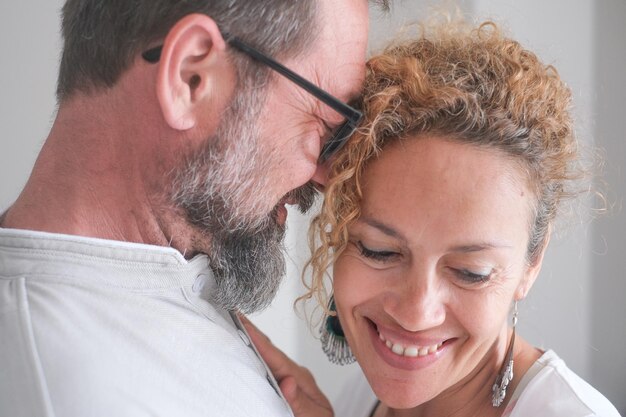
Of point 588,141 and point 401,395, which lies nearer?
point 401,395

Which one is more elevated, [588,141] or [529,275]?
[588,141]

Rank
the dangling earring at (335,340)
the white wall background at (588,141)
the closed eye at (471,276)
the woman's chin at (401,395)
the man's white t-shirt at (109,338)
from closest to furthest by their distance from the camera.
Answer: the man's white t-shirt at (109,338), the closed eye at (471,276), the woman's chin at (401,395), the dangling earring at (335,340), the white wall background at (588,141)

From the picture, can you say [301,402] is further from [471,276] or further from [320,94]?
[320,94]

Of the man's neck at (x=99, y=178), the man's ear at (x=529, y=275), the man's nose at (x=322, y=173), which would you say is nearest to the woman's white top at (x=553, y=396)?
the man's ear at (x=529, y=275)

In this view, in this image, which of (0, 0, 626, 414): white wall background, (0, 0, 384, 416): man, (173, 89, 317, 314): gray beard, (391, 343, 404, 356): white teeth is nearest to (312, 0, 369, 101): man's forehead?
(0, 0, 384, 416): man

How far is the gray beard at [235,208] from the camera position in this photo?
3.28 ft

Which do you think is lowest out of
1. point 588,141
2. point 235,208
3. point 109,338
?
point 109,338

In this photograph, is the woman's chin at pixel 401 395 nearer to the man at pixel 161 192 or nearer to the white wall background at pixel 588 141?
the man at pixel 161 192

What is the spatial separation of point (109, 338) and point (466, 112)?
678 millimetres

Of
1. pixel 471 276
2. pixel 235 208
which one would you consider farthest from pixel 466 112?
pixel 235 208

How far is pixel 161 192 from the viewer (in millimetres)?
1001

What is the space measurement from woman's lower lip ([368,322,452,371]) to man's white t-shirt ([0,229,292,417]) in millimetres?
276

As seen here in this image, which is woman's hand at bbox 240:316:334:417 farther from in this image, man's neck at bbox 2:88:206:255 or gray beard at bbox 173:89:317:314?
man's neck at bbox 2:88:206:255

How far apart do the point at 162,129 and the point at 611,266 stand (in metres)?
2.00
